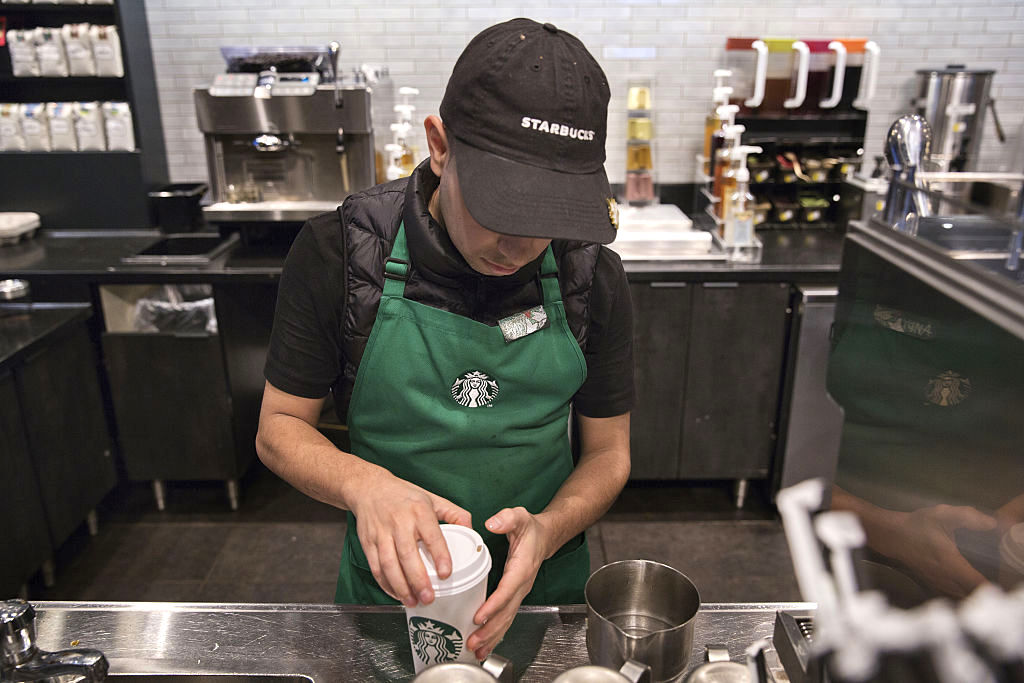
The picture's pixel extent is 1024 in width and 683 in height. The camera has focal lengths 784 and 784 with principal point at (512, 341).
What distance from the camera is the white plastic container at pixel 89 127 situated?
3555 millimetres

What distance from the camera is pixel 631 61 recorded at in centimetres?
375

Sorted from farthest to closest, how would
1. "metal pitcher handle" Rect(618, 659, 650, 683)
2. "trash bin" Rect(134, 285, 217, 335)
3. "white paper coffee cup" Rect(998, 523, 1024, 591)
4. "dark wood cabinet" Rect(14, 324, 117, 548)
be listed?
"trash bin" Rect(134, 285, 217, 335), "dark wood cabinet" Rect(14, 324, 117, 548), "metal pitcher handle" Rect(618, 659, 650, 683), "white paper coffee cup" Rect(998, 523, 1024, 591)

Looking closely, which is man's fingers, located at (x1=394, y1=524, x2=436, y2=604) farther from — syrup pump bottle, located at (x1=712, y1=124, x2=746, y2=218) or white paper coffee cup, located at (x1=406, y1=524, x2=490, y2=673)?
syrup pump bottle, located at (x1=712, y1=124, x2=746, y2=218)

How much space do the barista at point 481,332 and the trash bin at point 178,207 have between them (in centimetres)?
264

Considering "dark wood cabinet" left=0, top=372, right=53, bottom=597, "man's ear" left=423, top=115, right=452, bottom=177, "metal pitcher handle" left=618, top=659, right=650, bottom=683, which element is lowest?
"dark wood cabinet" left=0, top=372, right=53, bottom=597

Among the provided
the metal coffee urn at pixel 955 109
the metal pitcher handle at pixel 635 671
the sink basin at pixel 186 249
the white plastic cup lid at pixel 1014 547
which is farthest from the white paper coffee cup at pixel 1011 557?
the metal coffee urn at pixel 955 109

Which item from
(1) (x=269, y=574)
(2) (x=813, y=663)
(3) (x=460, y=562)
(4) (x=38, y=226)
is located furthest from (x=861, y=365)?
(4) (x=38, y=226)

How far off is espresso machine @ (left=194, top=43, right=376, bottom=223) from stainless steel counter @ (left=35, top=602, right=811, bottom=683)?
226 centimetres

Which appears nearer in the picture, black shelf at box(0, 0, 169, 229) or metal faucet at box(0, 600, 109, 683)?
metal faucet at box(0, 600, 109, 683)

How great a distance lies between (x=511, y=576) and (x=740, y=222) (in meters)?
2.57

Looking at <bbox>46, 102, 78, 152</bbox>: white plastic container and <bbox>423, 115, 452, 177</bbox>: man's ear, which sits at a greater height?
<bbox>423, 115, 452, 177</bbox>: man's ear

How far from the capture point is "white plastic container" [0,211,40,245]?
11.4 feet

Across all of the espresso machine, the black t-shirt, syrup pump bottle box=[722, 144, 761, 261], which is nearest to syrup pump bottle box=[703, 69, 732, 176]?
syrup pump bottle box=[722, 144, 761, 261]

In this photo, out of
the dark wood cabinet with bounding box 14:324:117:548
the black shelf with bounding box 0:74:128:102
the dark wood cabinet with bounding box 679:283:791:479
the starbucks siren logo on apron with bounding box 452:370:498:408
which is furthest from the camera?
the black shelf with bounding box 0:74:128:102
